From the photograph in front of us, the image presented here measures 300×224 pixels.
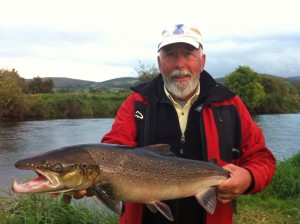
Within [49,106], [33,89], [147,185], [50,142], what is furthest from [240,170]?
[33,89]

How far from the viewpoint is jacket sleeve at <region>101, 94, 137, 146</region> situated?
122 inches

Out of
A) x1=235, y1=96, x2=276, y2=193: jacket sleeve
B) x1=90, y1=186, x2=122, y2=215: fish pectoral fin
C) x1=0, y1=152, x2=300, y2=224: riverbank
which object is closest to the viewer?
x1=90, y1=186, x2=122, y2=215: fish pectoral fin

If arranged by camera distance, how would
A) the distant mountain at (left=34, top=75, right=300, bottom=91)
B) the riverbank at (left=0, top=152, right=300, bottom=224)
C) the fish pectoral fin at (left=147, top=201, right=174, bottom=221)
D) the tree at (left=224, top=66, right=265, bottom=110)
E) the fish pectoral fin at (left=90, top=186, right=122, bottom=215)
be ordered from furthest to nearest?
1. the distant mountain at (left=34, top=75, right=300, bottom=91)
2. the tree at (left=224, top=66, right=265, bottom=110)
3. the riverbank at (left=0, top=152, right=300, bottom=224)
4. the fish pectoral fin at (left=147, top=201, right=174, bottom=221)
5. the fish pectoral fin at (left=90, top=186, right=122, bottom=215)

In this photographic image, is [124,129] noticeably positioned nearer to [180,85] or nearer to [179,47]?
[180,85]

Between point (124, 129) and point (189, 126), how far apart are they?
563mm

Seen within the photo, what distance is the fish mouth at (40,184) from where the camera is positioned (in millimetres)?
2273

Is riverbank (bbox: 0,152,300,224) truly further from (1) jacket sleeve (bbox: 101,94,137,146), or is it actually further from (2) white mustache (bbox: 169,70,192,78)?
(2) white mustache (bbox: 169,70,192,78)

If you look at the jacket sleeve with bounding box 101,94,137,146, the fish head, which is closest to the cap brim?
the jacket sleeve with bounding box 101,94,137,146

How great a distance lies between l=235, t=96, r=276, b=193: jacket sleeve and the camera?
120 inches

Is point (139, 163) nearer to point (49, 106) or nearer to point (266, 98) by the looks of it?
point (49, 106)

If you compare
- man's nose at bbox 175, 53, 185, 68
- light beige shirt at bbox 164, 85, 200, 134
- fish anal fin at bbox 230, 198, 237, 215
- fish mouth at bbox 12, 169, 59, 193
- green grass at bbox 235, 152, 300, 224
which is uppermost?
man's nose at bbox 175, 53, 185, 68

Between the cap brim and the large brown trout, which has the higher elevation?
the cap brim

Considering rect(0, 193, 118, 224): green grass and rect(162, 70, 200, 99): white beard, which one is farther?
rect(0, 193, 118, 224): green grass

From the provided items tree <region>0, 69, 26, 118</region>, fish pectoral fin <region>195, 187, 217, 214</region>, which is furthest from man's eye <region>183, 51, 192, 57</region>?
tree <region>0, 69, 26, 118</region>
